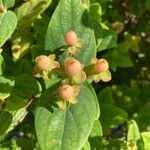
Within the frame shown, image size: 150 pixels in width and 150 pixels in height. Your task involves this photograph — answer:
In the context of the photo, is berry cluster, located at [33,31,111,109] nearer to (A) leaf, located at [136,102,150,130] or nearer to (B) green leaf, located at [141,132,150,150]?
(B) green leaf, located at [141,132,150,150]

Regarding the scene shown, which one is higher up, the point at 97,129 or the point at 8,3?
the point at 8,3

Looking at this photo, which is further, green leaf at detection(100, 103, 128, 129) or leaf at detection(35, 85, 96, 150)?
green leaf at detection(100, 103, 128, 129)

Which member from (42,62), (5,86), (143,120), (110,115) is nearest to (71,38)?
(42,62)

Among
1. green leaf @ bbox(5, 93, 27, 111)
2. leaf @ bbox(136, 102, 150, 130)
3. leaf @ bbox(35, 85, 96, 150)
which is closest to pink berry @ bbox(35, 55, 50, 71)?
leaf @ bbox(35, 85, 96, 150)

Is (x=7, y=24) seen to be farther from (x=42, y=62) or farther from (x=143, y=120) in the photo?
(x=143, y=120)

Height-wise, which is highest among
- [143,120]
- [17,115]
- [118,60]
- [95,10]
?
[95,10]

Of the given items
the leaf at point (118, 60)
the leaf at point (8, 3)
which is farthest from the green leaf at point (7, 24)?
the leaf at point (118, 60)

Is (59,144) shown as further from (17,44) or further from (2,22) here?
(17,44)
